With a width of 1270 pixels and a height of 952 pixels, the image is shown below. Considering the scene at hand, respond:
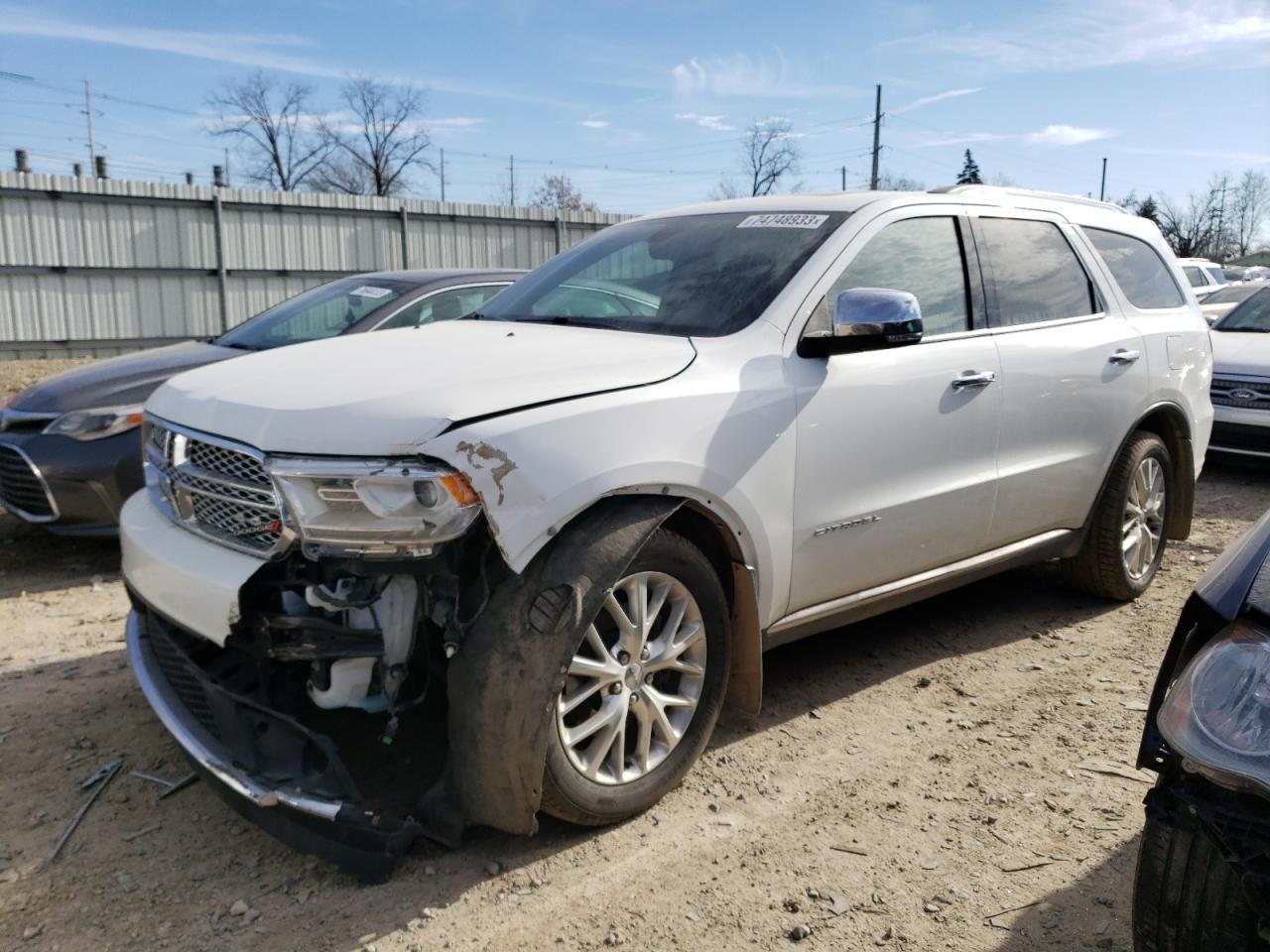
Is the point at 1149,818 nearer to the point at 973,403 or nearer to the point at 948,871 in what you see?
the point at 948,871

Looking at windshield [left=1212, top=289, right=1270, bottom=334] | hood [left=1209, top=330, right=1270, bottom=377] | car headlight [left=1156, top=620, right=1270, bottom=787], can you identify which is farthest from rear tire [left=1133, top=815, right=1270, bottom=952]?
windshield [left=1212, top=289, right=1270, bottom=334]

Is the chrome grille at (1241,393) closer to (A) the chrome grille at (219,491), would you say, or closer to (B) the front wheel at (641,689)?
(B) the front wheel at (641,689)

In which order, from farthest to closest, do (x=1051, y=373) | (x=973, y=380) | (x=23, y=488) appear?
(x=23, y=488)
(x=1051, y=373)
(x=973, y=380)

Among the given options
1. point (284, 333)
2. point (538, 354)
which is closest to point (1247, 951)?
point (538, 354)

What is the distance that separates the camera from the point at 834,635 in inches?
187

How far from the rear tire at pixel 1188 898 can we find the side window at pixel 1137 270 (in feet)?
11.9

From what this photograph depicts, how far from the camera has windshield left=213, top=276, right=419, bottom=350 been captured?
6430 millimetres

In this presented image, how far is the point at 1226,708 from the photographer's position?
1.85 meters

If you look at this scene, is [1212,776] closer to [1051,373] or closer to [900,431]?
[900,431]

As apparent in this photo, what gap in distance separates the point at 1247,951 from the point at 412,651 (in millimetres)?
1986

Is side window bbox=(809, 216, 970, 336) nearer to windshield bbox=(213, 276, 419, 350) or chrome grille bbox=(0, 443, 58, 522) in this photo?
windshield bbox=(213, 276, 419, 350)

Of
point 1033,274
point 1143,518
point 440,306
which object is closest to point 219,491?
point 1033,274

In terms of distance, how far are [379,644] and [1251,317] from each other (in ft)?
33.2

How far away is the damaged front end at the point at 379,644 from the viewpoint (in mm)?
2598
